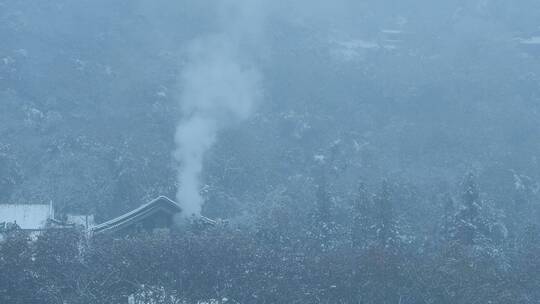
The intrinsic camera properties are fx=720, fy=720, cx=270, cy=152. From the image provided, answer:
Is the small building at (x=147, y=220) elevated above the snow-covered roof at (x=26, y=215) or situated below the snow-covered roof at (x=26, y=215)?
below

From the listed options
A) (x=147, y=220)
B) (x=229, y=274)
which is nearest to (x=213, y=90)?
(x=147, y=220)

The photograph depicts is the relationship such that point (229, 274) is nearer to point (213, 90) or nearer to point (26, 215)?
point (26, 215)

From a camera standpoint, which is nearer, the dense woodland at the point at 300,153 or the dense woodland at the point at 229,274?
the dense woodland at the point at 229,274

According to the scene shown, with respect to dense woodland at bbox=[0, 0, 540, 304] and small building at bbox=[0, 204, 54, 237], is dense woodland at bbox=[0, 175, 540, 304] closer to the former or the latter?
dense woodland at bbox=[0, 0, 540, 304]

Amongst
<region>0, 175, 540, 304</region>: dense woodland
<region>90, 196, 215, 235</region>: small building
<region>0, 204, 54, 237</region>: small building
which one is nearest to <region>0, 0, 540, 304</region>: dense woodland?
<region>0, 175, 540, 304</region>: dense woodland

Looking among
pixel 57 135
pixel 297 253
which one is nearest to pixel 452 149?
pixel 297 253

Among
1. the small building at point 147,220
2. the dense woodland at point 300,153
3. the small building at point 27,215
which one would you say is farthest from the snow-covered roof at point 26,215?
the small building at point 147,220

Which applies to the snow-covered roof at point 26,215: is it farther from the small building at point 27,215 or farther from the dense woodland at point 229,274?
the dense woodland at point 229,274
